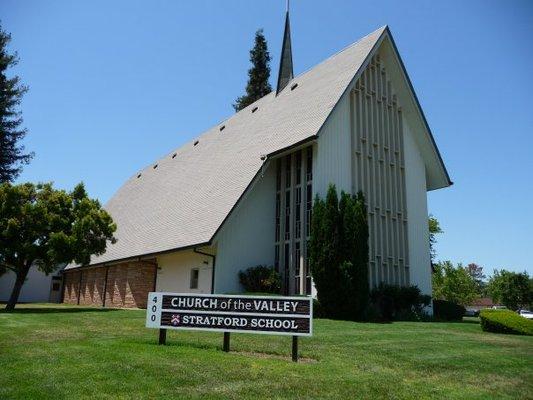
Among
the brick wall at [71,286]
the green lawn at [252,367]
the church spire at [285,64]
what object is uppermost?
the church spire at [285,64]

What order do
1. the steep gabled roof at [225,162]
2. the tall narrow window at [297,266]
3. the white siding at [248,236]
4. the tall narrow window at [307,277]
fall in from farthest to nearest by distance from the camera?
1. the steep gabled roof at [225,162]
2. the white siding at [248,236]
3. the tall narrow window at [297,266]
4. the tall narrow window at [307,277]

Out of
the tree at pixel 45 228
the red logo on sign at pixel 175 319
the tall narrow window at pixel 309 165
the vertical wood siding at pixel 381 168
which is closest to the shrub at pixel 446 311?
the vertical wood siding at pixel 381 168

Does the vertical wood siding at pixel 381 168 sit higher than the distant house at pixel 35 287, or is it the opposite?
the vertical wood siding at pixel 381 168

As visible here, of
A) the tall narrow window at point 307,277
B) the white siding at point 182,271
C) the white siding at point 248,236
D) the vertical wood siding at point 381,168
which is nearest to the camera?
the tall narrow window at point 307,277

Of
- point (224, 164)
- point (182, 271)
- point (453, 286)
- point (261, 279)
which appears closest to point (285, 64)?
point (224, 164)

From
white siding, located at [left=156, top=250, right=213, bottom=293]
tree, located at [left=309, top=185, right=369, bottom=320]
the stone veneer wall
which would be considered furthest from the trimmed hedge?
the stone veneer wall

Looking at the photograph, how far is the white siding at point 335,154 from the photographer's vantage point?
20422mm

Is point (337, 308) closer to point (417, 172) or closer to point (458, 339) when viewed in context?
point (458, 339)

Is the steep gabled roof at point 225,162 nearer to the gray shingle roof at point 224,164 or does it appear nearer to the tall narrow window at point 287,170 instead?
the gray shingle roof at point 224,164

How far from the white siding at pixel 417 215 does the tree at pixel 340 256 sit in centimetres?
562

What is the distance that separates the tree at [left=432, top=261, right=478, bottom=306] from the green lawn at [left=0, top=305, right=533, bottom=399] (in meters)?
53.3

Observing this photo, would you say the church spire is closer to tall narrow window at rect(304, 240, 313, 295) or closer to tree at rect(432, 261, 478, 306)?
tall narrow window at rect(304, 240, 313, 295)

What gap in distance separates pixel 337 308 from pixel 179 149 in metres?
23.1

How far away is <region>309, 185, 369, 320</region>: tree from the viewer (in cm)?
1784
